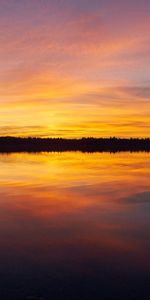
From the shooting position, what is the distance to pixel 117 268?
1177 centimetres

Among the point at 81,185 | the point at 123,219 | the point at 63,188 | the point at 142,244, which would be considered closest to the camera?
the point at 142,244

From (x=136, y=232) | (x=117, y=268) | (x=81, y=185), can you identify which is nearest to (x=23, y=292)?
(x=117, y=268)

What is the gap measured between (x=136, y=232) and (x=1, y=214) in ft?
24.9

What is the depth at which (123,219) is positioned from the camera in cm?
1891

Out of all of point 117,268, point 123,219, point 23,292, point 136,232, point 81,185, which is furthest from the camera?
point 81,185

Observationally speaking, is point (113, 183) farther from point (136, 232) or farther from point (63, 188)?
point (136, 232)

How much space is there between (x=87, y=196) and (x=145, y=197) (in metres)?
3.97

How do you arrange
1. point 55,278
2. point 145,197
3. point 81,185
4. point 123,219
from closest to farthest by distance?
point 55,278 → point 123,219 → point 145,197 → point 81,185

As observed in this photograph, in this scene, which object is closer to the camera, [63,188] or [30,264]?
[30,264]

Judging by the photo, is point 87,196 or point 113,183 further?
point 113,183

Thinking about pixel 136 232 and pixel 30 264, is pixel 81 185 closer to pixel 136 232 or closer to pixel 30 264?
pixel 136 232

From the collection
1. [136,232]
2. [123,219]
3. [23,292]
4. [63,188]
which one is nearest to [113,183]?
[63,188]

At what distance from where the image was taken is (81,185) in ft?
109

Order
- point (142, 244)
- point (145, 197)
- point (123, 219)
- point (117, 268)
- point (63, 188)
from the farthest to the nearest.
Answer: point (63, 188)
point (145, 197)
point (123, 219)
point (142, 244)
point (117, 268)
